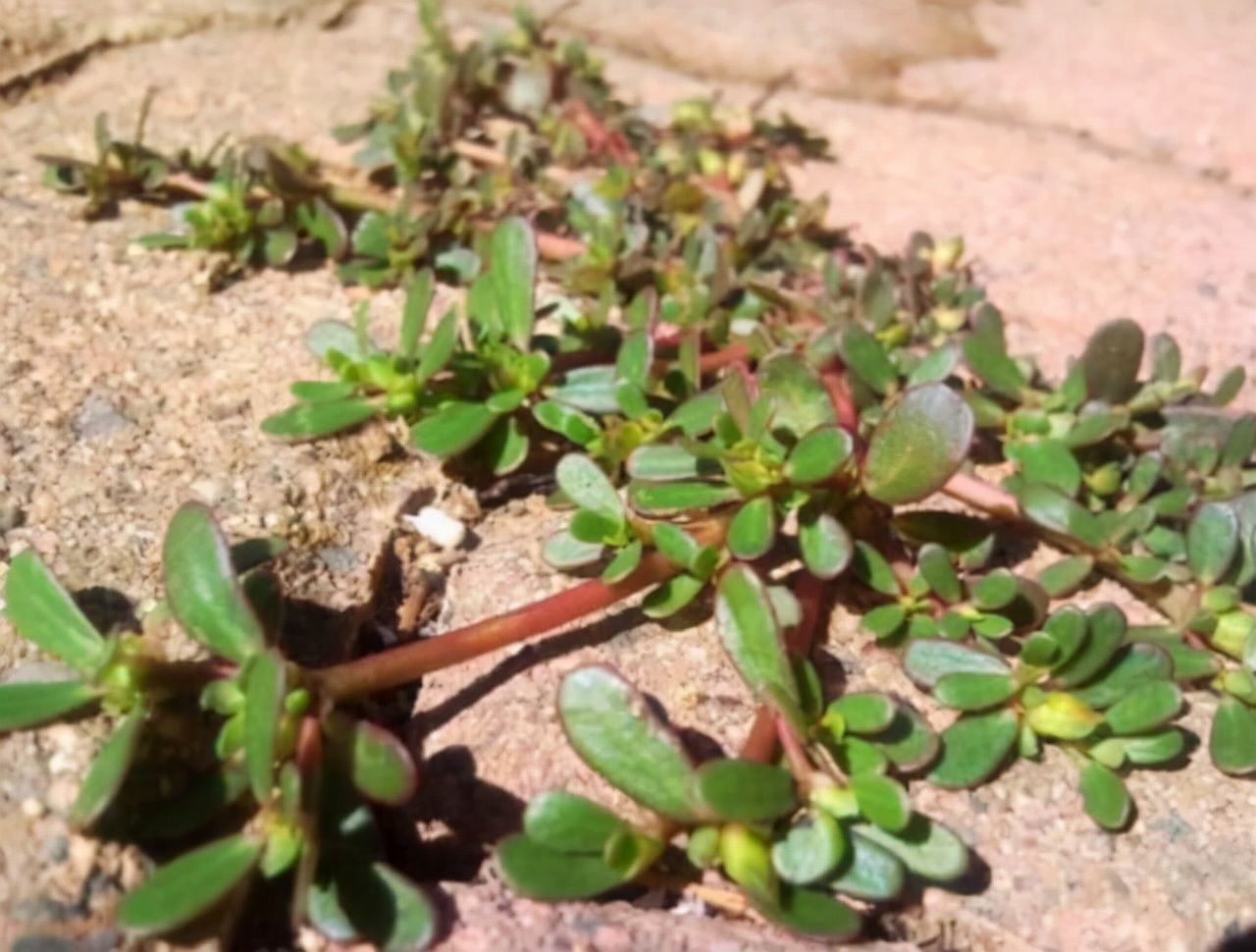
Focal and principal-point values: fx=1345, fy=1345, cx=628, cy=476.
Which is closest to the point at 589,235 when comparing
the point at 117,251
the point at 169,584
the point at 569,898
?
the point at 117,251

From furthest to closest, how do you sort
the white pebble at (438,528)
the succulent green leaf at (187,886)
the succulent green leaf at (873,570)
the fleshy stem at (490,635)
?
the white pebble at (438,528) < the succulent green leaf at (873,570) < the fleshy stem at (490,635) < the succulent green leaf at (187,886)

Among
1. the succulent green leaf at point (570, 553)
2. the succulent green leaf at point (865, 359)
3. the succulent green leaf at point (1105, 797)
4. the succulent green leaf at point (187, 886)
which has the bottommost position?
the succulent green leaf at point (1105, 797)

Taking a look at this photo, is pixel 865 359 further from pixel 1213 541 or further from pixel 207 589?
pixel 207 589

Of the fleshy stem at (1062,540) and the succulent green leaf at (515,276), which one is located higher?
the succulent green leaf at (515,276)

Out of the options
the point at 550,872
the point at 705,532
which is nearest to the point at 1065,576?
the point at 705,532

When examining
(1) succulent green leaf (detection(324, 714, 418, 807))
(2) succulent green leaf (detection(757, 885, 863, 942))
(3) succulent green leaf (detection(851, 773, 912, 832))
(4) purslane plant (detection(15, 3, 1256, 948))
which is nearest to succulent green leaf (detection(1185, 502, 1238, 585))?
(4) purslane plant (detection(15, 3, 1256, 948))

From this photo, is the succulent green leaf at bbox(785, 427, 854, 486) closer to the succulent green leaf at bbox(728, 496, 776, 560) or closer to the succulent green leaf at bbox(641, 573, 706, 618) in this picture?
the succulent green leaf at bbox(728, 496, 776, 560)

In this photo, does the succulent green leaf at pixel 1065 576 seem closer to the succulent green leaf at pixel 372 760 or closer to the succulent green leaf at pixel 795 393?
the succulent green leaf at pixel 795 393

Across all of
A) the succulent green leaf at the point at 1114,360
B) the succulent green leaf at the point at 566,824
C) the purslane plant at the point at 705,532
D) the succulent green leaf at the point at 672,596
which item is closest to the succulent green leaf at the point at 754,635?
the purslane plant at the point at 705,532
